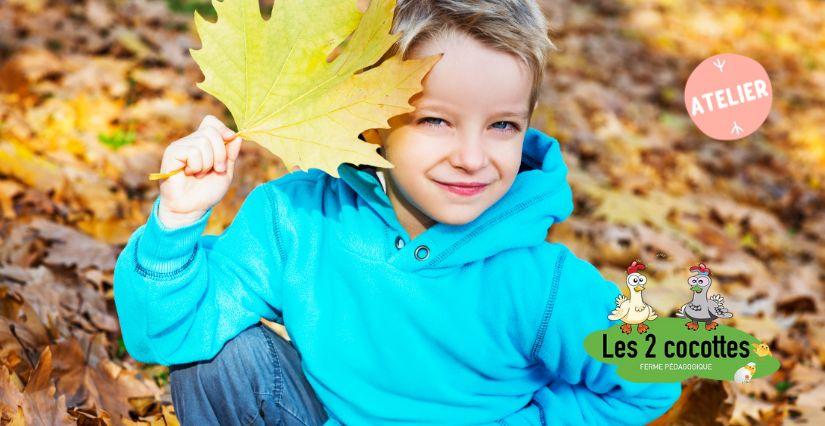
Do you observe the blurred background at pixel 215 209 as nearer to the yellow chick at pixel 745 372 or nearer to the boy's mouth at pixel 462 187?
the yellow chick at pixel 745 372

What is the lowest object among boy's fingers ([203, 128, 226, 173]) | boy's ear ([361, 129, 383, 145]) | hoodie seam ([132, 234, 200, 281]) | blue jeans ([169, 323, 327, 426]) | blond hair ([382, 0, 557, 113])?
blue jeans ([169, 323, 327, 426])

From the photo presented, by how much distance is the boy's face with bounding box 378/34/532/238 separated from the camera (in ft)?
5.58

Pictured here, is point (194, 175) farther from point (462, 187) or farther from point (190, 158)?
point (462, 187)

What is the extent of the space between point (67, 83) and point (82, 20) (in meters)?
0.84

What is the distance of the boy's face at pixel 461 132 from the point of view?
5.58 feet

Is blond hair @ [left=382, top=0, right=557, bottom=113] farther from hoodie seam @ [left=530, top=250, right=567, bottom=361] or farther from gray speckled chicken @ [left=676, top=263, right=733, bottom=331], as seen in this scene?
gray speckled chicken @ [left=676, top=263, right=733, bottom=331]

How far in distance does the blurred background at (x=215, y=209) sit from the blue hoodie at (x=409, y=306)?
1.33 feet

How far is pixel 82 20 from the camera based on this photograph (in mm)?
4480

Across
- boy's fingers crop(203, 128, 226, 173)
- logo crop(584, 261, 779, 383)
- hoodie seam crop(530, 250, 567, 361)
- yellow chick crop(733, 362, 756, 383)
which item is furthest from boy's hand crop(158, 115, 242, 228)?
yellow chick crop(733, 362, 756, 383)

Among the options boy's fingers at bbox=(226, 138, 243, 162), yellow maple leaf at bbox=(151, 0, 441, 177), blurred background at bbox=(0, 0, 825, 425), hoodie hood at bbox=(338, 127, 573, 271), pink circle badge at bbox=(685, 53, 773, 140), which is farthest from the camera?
pink circle badge at bbox=(685, 53, 773, 140)

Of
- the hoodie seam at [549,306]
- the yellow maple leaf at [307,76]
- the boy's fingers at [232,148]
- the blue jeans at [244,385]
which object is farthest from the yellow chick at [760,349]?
the boy's fingers at [232,148]

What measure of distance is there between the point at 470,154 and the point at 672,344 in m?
0.58

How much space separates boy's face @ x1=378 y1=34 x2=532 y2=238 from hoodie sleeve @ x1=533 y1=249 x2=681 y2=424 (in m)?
0.25

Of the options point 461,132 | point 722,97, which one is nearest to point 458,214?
point 461,132
